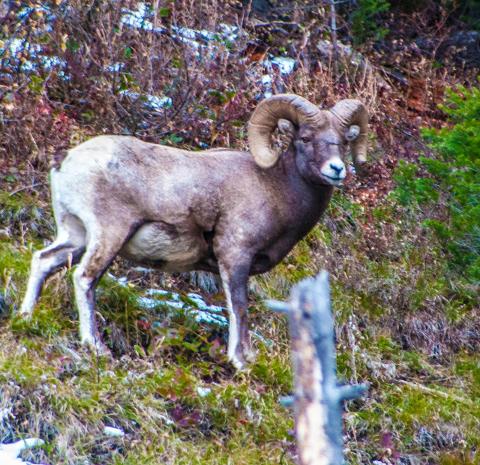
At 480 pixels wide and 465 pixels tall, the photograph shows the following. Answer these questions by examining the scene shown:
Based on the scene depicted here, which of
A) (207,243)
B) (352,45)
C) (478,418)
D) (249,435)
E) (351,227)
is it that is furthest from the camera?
(352,45)

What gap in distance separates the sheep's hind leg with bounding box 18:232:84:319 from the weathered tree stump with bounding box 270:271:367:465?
4429mm

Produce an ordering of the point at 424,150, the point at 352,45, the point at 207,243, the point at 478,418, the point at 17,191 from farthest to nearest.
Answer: the point at 352,45, the point at 424,150, the point at 17,191, the point at 478,418, the point at 207,243

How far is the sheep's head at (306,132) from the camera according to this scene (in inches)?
330

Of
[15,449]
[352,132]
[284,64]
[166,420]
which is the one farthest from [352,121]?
[284,64]

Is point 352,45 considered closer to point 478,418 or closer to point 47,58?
point 47,58

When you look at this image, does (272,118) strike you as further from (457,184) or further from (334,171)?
(457,184)

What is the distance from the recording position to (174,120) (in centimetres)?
1058

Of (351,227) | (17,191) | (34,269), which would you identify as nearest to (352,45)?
(351,227)

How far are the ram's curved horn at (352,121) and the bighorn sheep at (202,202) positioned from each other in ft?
0.03

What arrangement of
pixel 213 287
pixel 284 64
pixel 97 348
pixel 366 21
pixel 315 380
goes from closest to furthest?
pixel 315 380, pixel 97 348, pixel 213 287, pixel 284 64, pixel 366 21

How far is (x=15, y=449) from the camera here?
6641 mm

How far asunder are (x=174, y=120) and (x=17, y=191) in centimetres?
169

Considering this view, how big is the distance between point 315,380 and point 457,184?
5581 mm

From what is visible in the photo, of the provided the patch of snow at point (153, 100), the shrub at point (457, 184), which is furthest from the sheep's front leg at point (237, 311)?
the patch of snow at point (153, 100)
